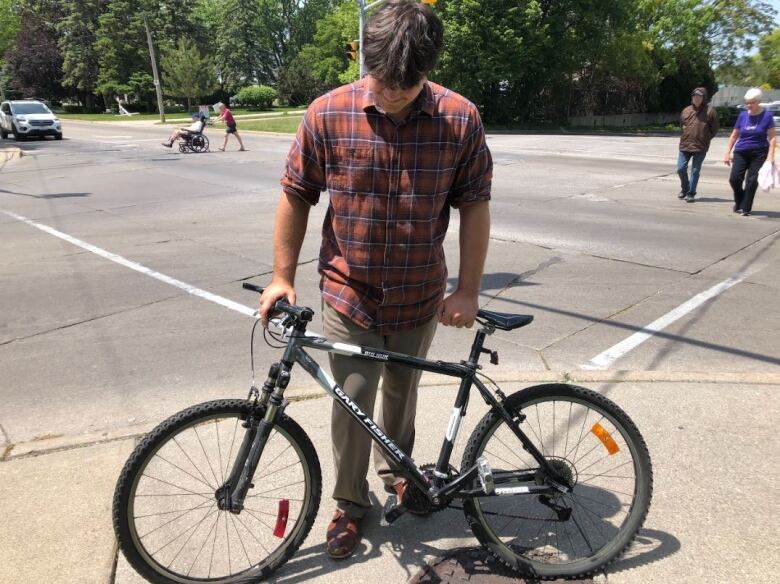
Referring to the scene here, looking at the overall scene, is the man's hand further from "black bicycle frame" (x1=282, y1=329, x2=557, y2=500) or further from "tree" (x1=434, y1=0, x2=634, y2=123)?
"tree" (x1=434, y1=0, x2=634, y2=123)

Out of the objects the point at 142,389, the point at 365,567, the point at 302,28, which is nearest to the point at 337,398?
the point at 365,567

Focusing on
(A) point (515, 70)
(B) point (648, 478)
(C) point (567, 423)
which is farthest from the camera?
(A) point (515, 70)

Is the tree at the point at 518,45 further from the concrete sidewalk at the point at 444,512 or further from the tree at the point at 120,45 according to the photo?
the tree at the point at 120,45

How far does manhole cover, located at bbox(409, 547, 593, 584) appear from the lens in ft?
8.23

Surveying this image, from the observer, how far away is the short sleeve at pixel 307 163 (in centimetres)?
229

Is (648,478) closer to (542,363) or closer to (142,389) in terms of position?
(542,363)

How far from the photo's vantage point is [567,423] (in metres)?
2.76

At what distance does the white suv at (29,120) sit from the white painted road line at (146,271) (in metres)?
21.3

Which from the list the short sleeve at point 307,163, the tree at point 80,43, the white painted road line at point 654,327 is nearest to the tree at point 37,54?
the tree at point 80,43

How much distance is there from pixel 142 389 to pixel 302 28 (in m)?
74.3

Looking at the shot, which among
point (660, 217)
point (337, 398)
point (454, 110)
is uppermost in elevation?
point (454, 110)

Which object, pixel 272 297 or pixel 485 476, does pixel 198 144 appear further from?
pixel 485 476

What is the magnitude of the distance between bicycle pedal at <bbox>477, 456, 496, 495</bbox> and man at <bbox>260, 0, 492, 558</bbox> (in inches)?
16.3

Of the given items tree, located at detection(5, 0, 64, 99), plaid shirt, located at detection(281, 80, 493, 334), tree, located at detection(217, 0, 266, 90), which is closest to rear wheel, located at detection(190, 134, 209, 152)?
plaid shirt, located at detection(281, 80, 493, 334)
